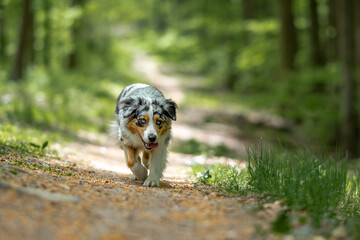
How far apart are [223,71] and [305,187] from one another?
2478cm

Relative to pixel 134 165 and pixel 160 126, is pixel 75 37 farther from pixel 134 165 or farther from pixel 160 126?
pixel 160 126

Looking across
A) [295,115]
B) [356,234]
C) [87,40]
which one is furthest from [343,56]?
[87,40]

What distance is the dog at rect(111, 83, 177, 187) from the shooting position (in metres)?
5.77

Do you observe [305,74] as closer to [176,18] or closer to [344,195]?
[344,195]

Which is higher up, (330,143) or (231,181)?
(231,181)

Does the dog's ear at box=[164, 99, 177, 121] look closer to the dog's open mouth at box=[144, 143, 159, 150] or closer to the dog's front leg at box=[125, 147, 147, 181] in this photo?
the dog's open mouth at box=[144, 143, 159, 150]

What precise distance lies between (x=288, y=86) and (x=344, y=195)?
10.6 m

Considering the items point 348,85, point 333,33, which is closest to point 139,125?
point 348,85

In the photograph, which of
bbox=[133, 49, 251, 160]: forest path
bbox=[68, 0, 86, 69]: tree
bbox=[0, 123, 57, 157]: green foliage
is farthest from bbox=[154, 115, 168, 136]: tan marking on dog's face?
bbox=[68, 0, 86, 69]: tree

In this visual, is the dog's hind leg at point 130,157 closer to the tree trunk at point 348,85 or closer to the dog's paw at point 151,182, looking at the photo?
the dog's paw at point 151,182

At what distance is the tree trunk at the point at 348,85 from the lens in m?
13.3

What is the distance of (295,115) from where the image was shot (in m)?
15.9

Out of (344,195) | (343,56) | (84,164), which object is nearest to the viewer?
(344,195)

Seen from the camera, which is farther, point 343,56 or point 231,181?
point 343,56
